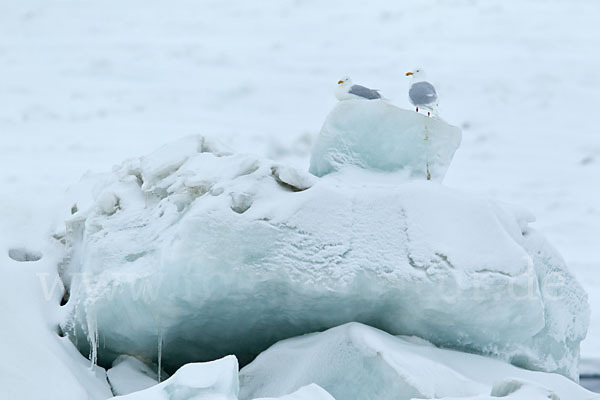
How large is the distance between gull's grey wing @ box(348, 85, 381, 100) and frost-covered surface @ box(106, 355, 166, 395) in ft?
4.00

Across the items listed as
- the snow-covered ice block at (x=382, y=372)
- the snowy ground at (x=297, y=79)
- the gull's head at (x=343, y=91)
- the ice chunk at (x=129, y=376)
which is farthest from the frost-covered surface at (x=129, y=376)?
the snowy ground at (x=297, y=79)

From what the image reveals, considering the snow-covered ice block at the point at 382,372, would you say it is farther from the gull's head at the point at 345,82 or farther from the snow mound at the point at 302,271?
the gull's head at the point at 345,82

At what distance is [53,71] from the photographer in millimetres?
9578

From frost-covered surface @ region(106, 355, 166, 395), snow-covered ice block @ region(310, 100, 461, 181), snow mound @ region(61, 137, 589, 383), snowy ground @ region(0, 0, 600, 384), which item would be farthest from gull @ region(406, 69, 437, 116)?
snowy ground @ region(0, 0, 600, 384)

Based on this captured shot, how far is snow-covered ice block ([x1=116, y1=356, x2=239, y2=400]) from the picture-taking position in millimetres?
2076

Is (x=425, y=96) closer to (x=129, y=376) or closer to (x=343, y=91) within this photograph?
(x=343, y=91)

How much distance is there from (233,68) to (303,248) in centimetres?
728

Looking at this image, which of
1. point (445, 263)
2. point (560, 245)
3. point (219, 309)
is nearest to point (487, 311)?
point (445, 263)

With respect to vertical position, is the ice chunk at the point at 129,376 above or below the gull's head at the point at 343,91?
below

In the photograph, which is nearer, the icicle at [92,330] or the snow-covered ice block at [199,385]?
the snow-covered ice block at [199,385]

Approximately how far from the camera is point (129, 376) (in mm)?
3008

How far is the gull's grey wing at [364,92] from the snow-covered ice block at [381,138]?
0.15 m

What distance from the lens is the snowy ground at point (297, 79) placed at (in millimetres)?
8062

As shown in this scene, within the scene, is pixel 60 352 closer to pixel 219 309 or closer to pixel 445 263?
pixel 219 309
